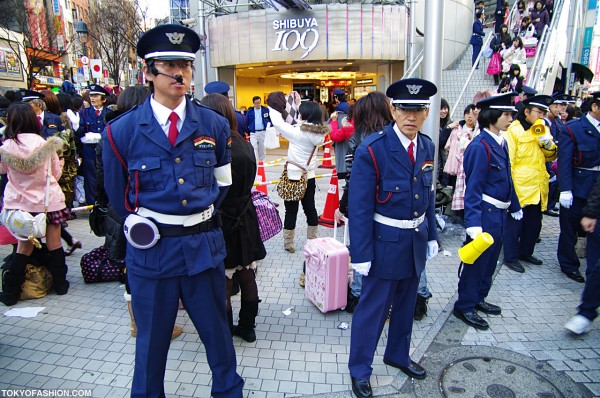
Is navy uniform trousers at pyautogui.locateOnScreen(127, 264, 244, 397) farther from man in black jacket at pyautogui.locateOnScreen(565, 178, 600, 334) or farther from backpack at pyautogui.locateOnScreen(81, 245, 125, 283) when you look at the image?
man in black jacket at pyautogui.locateOnScreen(565, 178, 600, 334)

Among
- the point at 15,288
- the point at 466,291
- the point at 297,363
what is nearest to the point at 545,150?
the point at 466,291

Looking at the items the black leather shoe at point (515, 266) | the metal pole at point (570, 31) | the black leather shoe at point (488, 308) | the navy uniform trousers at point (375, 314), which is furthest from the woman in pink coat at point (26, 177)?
the metal pole at point (570, 31)

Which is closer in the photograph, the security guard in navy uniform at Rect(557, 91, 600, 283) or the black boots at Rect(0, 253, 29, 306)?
the black boots at Rect(0, 253, 29, 306)

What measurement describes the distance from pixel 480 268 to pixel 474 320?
522 mm

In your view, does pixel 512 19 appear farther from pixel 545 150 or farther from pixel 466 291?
pixel 466 291

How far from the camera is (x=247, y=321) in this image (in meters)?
3.64

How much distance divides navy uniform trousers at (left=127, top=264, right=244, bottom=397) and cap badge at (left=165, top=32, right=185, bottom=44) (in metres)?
1.38

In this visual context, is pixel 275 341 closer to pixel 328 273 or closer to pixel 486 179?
pixel 328 273

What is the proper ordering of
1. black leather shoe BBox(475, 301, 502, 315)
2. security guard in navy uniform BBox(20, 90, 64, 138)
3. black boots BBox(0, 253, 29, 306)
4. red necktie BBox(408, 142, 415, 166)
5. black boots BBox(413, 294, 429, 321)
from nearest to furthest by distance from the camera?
red necktie BBox(408, 142, 415, 166) → black boots BBox(413, 294, 429, 321) → black leather shoe BBox(475, 301, 502, 315) → black boots BBox(0, 253, 29, 306) → security guard in navy uniform BBox(20, 90, 64, 138)

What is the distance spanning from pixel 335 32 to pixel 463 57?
565 centimetres

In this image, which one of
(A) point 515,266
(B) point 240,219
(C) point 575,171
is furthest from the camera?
(A) point 515,266

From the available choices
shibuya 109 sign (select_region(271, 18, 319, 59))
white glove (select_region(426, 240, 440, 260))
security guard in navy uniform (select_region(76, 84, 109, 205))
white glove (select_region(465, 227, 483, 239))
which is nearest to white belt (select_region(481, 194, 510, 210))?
white glove (select_region(465, 227, 483, 239))

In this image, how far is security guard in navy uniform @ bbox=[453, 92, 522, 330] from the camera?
371cm

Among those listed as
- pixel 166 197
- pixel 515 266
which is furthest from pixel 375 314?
pixel 515 266
